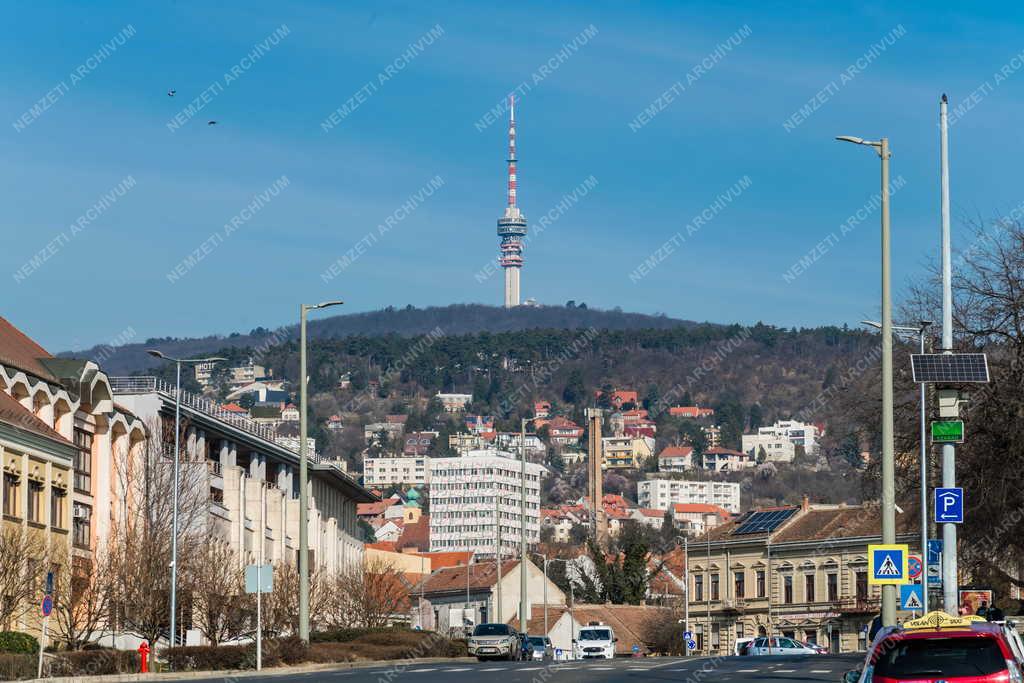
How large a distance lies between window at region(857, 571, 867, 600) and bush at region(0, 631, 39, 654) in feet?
210

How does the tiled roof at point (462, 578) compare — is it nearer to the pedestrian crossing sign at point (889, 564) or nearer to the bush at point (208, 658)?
the bush at point (208, 658)

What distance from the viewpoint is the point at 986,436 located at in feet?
141

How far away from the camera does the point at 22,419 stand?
56.3 meters

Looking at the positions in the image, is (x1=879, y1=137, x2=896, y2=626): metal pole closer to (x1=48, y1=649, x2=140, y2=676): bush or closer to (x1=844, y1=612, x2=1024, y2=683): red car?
(x1=844, y1=612, x2=1024, y2=683): red car

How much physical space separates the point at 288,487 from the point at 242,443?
1113 centimetres

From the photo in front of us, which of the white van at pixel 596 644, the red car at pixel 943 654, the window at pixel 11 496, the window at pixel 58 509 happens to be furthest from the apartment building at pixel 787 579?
the red car at pixel 943 654

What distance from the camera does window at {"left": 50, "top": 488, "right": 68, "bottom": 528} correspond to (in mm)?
59781

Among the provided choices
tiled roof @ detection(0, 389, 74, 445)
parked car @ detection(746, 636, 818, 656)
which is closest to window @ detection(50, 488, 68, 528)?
tiled roof @ detection(0, 389, 74, 445)

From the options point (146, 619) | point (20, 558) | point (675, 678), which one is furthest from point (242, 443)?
point (675, 678)

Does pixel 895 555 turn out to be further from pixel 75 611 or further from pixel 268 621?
pixel 268 621

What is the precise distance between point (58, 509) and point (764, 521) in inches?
2351

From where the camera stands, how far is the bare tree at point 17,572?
4688 centimetres

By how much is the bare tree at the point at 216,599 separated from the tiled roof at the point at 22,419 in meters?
7.21

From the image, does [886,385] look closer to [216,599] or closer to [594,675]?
[594,675]
